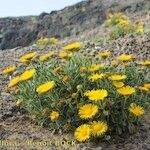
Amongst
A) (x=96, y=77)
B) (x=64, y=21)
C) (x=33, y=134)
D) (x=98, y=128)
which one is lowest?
(x=64, y=21)

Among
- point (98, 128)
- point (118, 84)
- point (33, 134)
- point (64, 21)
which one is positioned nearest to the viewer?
point (98, 128)

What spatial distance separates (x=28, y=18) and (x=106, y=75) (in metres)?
12.9

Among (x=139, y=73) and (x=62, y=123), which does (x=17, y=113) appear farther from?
(x=139, y=73)

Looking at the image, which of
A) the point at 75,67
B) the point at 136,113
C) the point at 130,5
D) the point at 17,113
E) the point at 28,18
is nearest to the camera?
the point at 136,113

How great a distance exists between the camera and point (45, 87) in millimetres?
4836

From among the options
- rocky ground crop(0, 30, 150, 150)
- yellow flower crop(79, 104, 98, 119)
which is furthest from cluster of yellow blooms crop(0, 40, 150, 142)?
rocky ground crop(0, 30, 150, 150)

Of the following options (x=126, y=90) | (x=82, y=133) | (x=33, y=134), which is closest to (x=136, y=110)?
(x=126, y=90)

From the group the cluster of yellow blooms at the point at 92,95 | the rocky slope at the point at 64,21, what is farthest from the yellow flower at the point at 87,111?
the rocky slope at the point at 64,21

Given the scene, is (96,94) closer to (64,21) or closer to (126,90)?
(126,90)

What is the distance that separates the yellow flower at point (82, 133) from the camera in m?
4.66

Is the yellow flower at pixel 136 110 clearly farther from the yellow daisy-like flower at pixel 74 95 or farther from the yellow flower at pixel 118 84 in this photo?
the yellow daisy-like flower at pixel 74 95

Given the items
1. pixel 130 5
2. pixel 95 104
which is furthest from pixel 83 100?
pixel 130 5

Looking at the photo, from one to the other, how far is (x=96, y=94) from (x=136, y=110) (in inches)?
13.9

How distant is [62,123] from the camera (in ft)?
16.4
